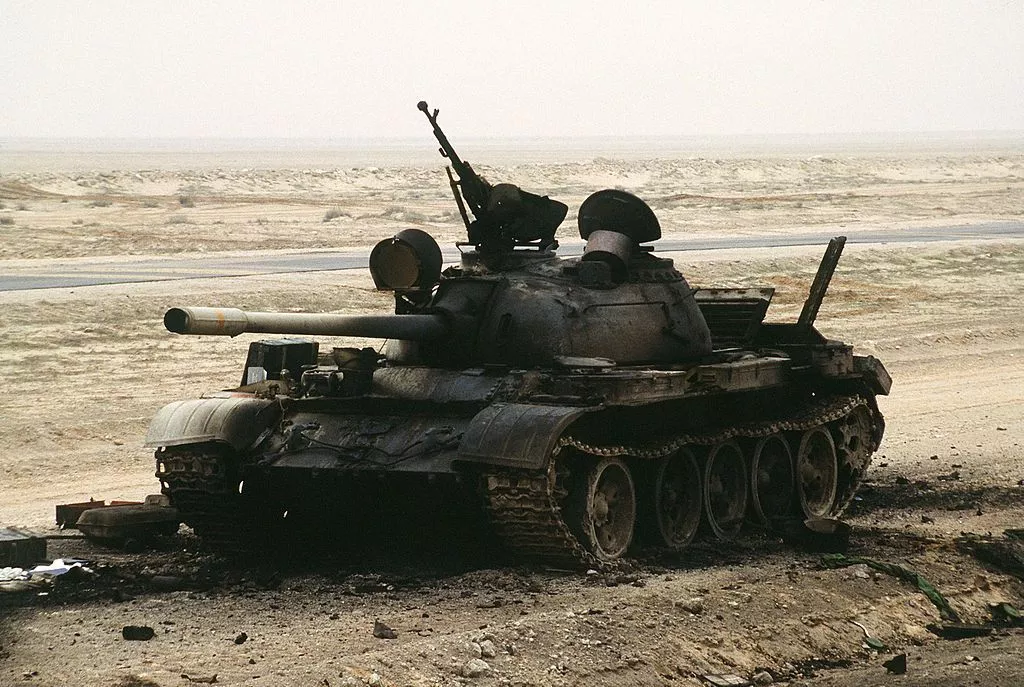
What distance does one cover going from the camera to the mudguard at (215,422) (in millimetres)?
14047

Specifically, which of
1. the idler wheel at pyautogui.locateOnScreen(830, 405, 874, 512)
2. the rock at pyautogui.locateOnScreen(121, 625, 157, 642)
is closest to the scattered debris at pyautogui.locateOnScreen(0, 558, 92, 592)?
the rock at pyautogui.locateOnScreen(121, 625, 157, 642)

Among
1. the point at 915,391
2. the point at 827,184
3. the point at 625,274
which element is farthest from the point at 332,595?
the point at 827,184

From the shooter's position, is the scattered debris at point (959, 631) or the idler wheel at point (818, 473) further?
the idler wheel at point (818, 473)

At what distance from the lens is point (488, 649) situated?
35.1 ft

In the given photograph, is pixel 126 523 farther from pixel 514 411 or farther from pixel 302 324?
pixel 514 411

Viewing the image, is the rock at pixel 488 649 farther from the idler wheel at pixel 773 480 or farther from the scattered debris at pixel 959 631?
the idler wheel at pixel 773 480

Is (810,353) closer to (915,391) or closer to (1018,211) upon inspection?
(915,391)

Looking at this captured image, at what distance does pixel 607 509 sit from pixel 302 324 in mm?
2750

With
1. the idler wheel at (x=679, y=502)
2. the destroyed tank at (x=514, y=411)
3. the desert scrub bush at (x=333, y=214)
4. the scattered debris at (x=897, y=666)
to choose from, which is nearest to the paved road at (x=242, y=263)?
the desert scrub bush at (x=333, y=214)

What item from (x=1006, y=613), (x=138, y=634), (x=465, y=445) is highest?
(x=465, y=445)

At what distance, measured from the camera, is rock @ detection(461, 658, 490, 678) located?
34.1 ft

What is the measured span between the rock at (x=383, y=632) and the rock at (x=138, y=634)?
143 centimetres

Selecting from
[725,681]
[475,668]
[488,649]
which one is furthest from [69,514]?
[725,681]

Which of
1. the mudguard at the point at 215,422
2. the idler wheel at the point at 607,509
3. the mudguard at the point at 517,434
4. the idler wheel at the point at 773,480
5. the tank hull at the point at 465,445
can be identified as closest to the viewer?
the mudguard at the point at 517,434
